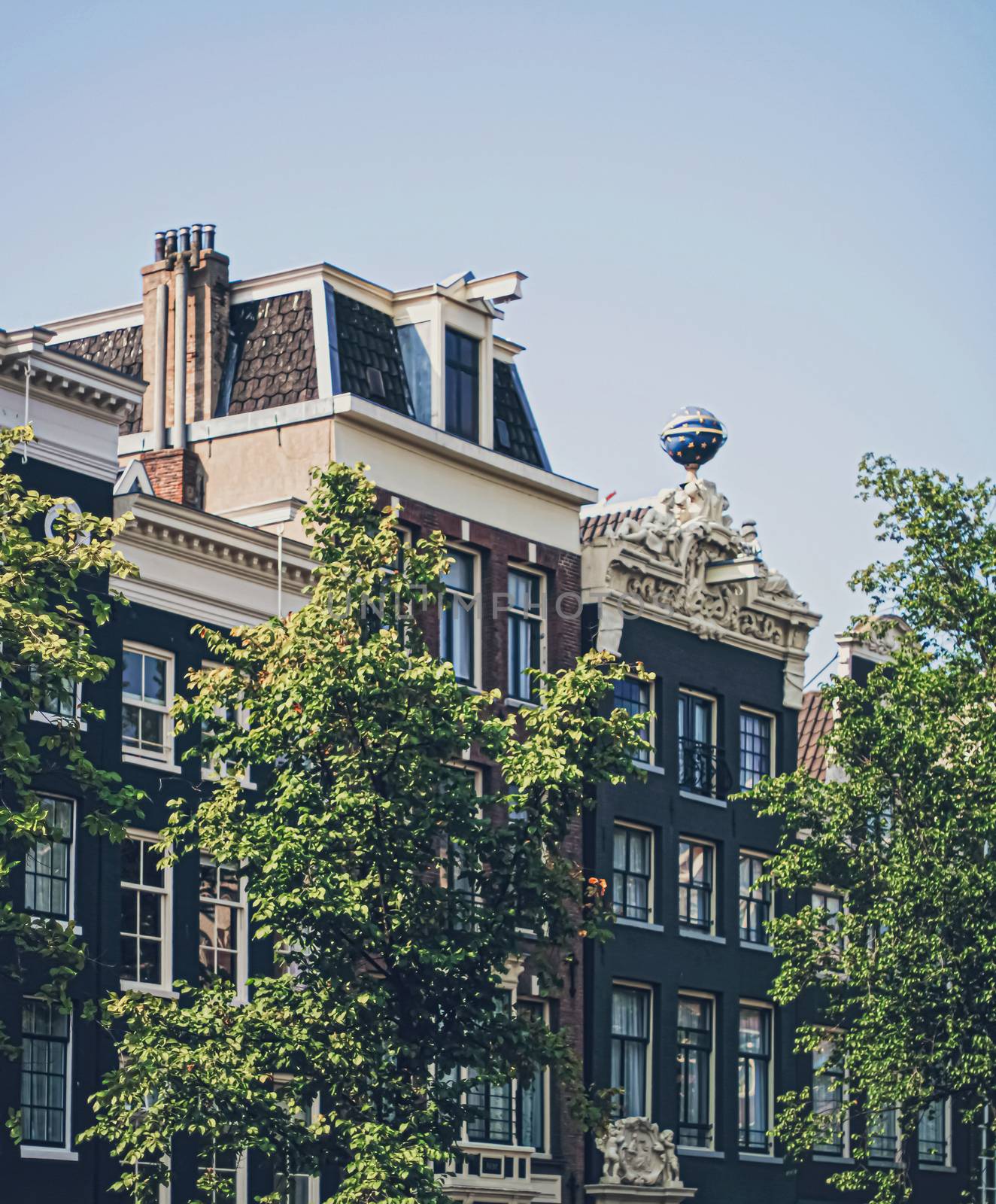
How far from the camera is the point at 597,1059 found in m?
52.1

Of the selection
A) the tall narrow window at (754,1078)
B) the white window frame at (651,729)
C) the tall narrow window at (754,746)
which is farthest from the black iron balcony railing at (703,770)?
the tall narrow window at (754,1078)

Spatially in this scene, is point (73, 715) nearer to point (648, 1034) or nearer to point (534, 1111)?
point (534, 1111)

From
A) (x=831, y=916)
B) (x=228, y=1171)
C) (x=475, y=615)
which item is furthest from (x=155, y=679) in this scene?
(x=831, y=916)

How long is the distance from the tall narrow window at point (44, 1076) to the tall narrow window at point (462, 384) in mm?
16909

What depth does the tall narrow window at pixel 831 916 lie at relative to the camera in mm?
50188

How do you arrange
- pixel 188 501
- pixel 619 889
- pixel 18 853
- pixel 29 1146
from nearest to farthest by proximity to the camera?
1. pixel 18 853
2. pixel 29 1146
3. pixel 188 501
4. pixel 619 889

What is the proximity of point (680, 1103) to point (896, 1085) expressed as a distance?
6.77 metres

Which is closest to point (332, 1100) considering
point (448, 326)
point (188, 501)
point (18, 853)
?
point (18, 853)

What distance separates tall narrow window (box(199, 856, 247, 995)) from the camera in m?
42.9

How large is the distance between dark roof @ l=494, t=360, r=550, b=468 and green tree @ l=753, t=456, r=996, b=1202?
24.1 feet

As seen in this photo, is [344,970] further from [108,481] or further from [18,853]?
[108,481]

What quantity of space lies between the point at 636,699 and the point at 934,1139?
17365 mm

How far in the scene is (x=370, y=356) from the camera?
50.8 m

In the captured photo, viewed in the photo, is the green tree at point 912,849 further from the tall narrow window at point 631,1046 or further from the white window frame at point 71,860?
the white window frame at point 71,860
